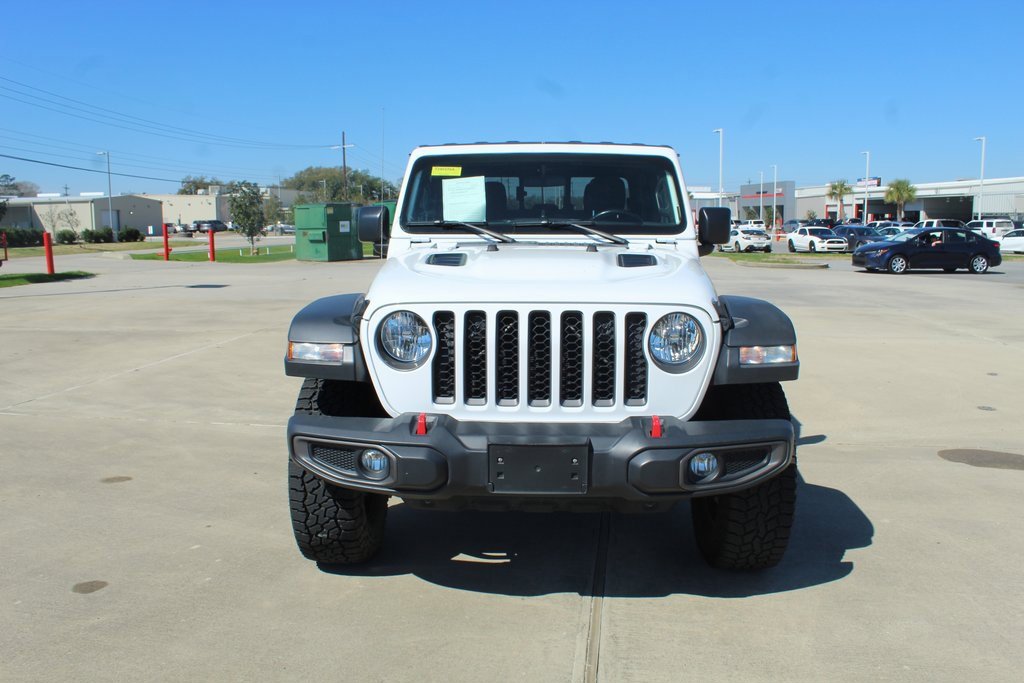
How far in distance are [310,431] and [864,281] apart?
825 inches

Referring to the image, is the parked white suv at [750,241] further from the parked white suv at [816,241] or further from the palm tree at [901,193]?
the palm tree at [901,193]

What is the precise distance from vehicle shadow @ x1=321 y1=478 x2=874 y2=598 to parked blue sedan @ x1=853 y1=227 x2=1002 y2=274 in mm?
22930

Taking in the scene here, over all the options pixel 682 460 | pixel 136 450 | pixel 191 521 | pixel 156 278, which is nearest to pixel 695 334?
pixel 682 460

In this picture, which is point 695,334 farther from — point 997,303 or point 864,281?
point 864,281

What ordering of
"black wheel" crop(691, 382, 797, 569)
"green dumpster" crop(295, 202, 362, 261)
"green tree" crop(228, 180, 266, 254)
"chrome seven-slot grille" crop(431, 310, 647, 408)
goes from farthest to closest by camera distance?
1. "green tree" crop(228, 180, 266, 254)
2. "green dumpster" crop(295, 202, 362, 261)
3. "black wheel" crop(691, 382, 797, 569)
4. "chrome seven-slot grille" crop(431, 310, 647, 408)

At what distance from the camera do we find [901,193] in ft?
241

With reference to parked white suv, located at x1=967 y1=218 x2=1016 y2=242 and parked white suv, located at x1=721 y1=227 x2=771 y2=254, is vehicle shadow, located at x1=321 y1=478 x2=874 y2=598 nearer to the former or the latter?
parked white suv, located at x1=721 y1=227 x2=771 y2=254

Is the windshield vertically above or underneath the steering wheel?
above

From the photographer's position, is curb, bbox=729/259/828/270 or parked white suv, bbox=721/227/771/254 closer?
curb, bbox=729/259/828/270

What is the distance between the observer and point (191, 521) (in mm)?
→ 4637

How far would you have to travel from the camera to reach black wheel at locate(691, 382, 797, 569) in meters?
3.63

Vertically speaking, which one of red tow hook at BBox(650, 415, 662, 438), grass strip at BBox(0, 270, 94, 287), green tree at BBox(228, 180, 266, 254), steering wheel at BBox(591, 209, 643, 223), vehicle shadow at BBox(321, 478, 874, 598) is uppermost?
green tree at BBox(228, 180, 266, 254)

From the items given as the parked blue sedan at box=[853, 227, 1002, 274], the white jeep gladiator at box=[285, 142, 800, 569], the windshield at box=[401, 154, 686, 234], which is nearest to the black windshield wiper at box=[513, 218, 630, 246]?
the windshield at box=[401, 154, 686, 234]

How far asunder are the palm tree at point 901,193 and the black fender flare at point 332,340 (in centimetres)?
7764
